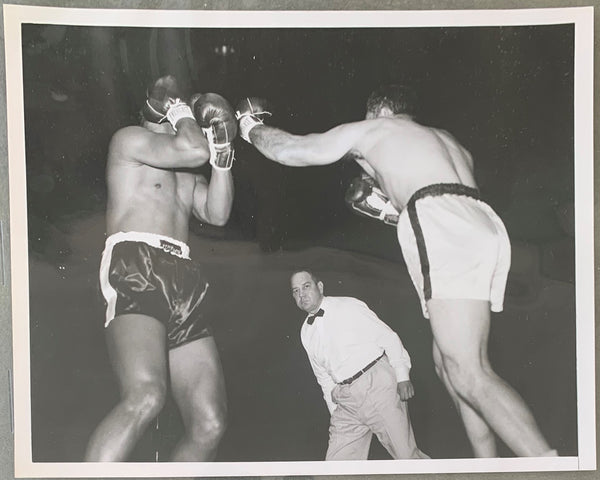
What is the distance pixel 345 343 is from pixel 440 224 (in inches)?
14.3

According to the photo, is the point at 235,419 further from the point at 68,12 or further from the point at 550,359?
the point at 68,12

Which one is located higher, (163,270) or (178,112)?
(178,112)

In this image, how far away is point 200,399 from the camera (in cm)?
185

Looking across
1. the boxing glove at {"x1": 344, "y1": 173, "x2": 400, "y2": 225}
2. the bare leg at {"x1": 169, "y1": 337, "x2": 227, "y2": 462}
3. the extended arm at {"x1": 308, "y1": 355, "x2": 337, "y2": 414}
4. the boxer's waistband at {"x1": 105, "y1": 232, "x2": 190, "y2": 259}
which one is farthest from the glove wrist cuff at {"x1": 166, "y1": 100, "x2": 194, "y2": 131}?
the extended arm at {"x1": 308, "y1": 355, "x2": 337, "y2": 414}

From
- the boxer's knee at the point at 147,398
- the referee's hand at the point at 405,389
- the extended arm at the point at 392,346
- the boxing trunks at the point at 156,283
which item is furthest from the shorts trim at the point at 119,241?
the referee's hand at the point at 405,389

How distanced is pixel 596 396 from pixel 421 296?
1.66 ft

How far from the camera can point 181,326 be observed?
185 cm

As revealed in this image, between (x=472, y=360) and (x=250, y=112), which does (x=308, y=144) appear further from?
(x=472, y=360)

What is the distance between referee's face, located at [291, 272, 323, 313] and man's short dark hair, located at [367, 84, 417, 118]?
0.43 meters

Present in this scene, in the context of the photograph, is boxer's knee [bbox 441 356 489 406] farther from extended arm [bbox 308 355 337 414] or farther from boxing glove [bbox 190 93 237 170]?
boxing glove [bbox 190 93 237 170]

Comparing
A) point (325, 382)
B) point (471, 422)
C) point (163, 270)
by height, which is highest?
point (163, 270)

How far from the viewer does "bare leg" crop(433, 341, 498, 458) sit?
6.12 feet

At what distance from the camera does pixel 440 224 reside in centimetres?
186

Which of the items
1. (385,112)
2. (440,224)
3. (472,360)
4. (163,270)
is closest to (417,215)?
(440,224)
